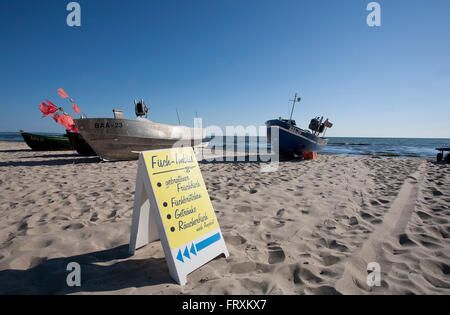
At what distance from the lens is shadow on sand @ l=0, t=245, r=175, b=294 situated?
5.95ft

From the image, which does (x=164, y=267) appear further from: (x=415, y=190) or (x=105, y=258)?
(x=415, y=190)

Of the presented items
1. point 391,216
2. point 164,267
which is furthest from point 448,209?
point 164,267

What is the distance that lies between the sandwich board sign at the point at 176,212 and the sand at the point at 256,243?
18 centimetres

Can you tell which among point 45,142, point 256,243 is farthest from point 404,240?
point 45,142

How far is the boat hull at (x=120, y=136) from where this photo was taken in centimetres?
898

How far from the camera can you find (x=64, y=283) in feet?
6.19

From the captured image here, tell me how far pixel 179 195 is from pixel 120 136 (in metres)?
8.74

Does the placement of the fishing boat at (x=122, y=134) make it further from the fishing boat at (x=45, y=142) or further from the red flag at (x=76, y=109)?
the fishing boat at (x=45, y=142)

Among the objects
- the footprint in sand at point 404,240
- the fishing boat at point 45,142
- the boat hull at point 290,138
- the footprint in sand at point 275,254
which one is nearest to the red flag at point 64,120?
the fishing boat at point 45,142

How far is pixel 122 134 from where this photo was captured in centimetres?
944

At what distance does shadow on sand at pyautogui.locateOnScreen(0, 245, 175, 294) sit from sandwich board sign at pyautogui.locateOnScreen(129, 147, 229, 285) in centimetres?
22

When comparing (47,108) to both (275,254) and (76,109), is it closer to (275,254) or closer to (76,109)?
(76,109)
